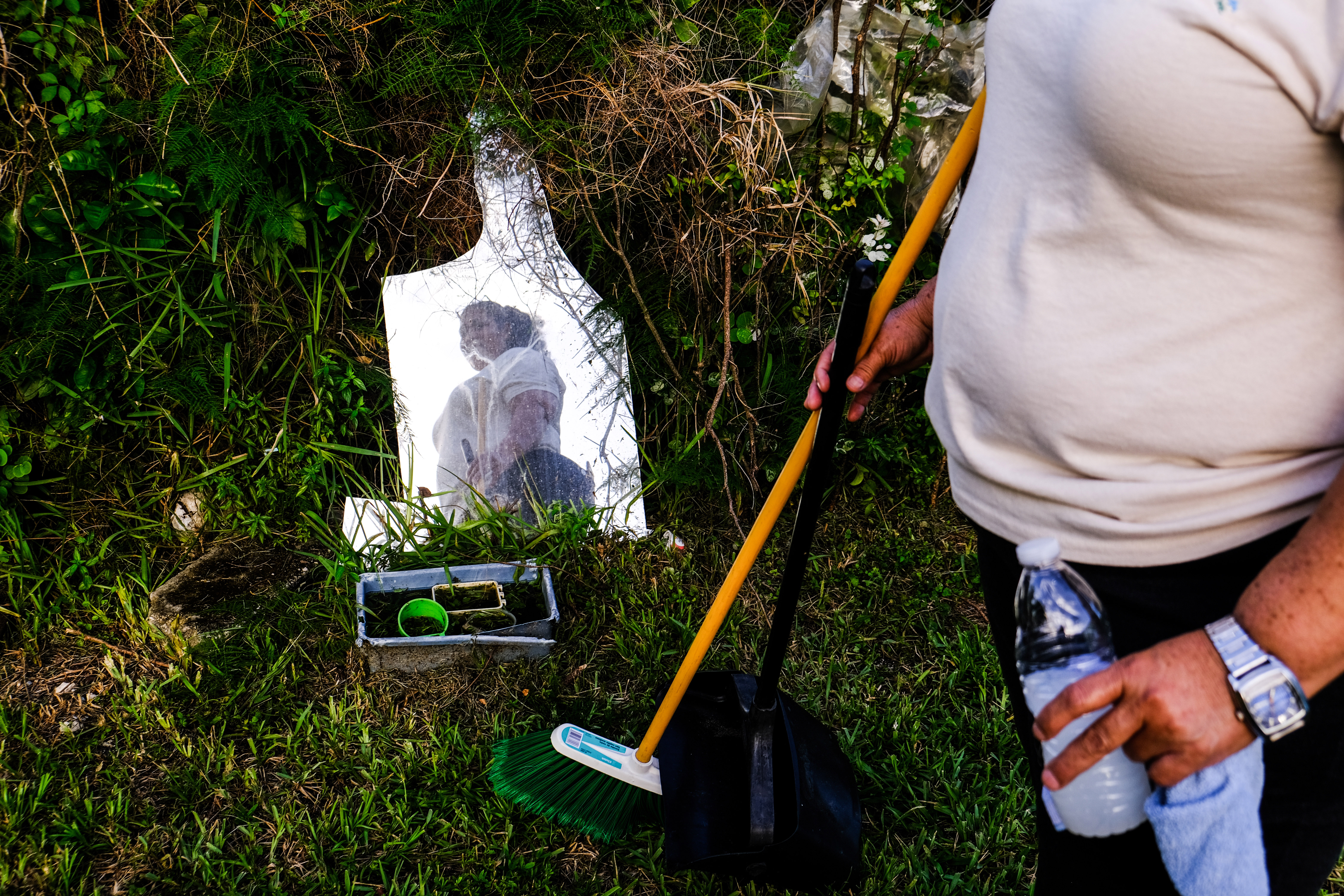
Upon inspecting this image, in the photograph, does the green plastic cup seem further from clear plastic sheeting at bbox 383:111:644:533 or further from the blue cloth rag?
the blue cloth rag

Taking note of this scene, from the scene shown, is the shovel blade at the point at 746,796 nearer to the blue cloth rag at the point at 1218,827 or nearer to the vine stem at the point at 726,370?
the vine stem at the point at 726,370

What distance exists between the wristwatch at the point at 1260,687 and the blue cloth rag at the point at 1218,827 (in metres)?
0.04

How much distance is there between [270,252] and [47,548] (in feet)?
3.68

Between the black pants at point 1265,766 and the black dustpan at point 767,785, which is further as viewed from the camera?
the black dustpan at point 767,785

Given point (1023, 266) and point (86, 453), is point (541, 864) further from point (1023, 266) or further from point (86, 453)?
point (86, 453)

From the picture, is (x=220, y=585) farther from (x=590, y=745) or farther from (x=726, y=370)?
(x=726, y=370)

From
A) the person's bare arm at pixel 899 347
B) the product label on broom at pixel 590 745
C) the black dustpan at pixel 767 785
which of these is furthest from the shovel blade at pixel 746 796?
the person's bare arm at pixel 899 347

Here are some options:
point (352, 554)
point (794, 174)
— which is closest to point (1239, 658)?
point (794, 174)

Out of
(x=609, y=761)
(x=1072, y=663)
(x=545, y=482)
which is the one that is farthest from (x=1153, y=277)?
(x=545, y=482)

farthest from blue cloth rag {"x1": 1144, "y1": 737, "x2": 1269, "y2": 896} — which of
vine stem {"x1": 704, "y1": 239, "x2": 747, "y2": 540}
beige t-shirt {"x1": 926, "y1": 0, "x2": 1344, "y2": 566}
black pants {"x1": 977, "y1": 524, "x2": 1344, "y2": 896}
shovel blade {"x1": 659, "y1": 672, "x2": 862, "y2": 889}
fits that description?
vine stem {"x1": 704, "y1": 239, "x2": 747, "y2": 540}

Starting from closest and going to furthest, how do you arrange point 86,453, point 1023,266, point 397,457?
point 1023,266
point 86,453
point 397,457

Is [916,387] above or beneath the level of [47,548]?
above

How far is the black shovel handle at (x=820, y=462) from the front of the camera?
133 cm

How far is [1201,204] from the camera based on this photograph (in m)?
0.78
